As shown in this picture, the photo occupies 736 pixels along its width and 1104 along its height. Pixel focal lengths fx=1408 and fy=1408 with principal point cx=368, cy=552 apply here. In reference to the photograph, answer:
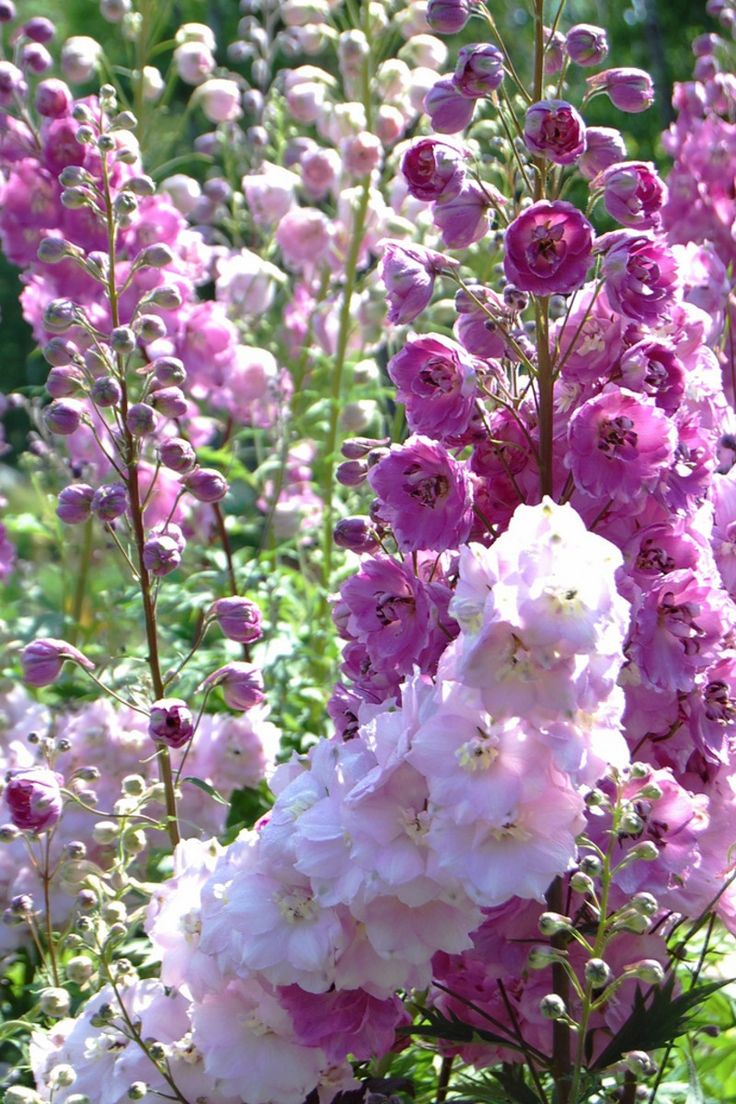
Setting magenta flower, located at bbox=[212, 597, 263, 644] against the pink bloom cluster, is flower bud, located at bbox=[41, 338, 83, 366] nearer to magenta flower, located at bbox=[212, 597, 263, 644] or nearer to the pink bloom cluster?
magenta flower, located at bbox=[212, 597, 263, 644]

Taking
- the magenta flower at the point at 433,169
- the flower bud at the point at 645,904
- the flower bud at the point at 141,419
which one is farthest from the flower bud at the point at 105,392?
the flower bud at the point at 645,904

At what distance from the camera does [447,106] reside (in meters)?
1.26

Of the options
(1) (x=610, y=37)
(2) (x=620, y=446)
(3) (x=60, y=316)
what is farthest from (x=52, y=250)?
(1) (x=610, y=37)

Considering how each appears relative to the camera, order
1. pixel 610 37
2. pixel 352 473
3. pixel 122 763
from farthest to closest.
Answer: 1. pixel 610 37
2. pixel 122 763
3. pixel 352 473

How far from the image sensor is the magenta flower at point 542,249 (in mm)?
1149

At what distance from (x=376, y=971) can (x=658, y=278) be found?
627 mm

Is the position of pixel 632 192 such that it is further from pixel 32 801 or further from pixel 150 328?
pixel 32 801

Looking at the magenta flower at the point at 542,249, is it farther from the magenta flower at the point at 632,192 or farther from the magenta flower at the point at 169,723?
the magenta flower at the point at 169,723

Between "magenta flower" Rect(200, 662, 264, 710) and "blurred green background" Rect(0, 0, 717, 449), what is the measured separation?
4242 millimetres

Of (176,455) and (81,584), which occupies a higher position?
(176,455)

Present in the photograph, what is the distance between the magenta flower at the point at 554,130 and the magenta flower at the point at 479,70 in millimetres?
54

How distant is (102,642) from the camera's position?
8.98 ft

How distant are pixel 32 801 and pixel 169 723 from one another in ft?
0.50

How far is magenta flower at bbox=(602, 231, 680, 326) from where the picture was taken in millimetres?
1183
